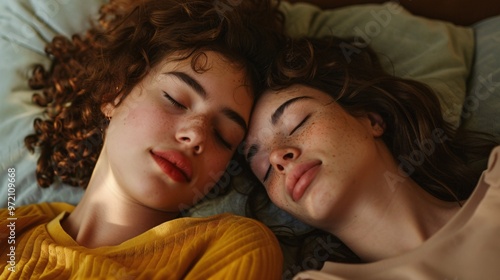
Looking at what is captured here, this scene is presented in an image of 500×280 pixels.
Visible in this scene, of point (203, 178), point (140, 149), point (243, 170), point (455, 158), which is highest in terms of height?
point (140, 149)

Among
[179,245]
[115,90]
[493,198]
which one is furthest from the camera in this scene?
[115,90]

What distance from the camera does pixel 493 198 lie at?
1.08 meters

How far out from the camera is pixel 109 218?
126cm

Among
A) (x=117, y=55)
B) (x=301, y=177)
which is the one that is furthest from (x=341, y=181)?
(x=117, y=55)

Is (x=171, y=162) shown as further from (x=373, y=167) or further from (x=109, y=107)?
(x=373, y=167)

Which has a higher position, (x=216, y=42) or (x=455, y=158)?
(x=216, y=42)

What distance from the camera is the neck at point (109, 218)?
4.09 feet

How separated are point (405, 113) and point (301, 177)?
37 cm

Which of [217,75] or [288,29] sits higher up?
[217,75]

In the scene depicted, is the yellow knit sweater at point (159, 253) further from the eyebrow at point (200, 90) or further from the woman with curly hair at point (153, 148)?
the eyebrow at point (200, 90)

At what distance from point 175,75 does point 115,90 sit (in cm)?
18

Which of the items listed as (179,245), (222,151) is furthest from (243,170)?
(179,245)

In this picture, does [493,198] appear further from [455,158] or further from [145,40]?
[145,40]

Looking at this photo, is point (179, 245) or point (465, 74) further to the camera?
point (465, 74)
